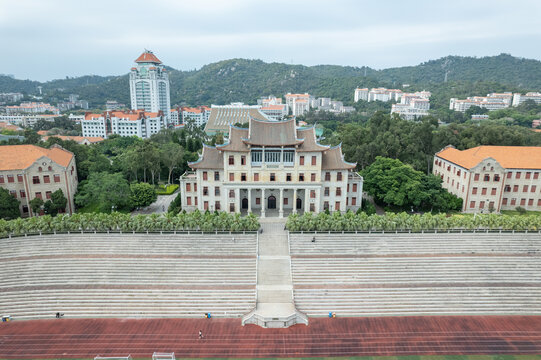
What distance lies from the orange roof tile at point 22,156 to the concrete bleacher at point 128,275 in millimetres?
11939

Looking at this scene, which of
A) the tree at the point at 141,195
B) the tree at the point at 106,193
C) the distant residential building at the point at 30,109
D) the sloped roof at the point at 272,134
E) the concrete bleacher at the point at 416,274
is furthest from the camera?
the distant residential building at the point at 30,109

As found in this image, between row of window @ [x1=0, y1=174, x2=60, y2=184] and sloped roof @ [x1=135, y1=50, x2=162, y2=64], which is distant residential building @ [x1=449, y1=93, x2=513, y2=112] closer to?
Answer: sloped roof @ [x1=135, y1=50, x2=162, y2=64]

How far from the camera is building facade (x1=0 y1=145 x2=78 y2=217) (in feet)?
138

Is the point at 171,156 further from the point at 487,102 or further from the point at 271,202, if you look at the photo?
the point at 487,102

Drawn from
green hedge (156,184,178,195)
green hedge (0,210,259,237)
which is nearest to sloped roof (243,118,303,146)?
green hedge (0,210,259,237)

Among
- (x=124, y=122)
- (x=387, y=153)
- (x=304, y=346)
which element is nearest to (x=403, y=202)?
(x=387, y=153)

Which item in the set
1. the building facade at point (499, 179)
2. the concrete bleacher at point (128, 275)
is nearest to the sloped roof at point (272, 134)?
the concrete bleacher at point (128, 275)

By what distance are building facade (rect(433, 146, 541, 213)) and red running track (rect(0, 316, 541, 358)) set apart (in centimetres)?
2084

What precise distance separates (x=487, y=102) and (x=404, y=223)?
14965cm

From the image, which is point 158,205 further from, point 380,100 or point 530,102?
point 380,100

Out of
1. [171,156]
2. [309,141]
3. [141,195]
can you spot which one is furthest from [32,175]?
[309,141]

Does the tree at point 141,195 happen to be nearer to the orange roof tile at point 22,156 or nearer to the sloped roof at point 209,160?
the sloped roof at point 209,160

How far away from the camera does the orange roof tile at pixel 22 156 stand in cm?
4244

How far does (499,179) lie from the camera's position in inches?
1769
